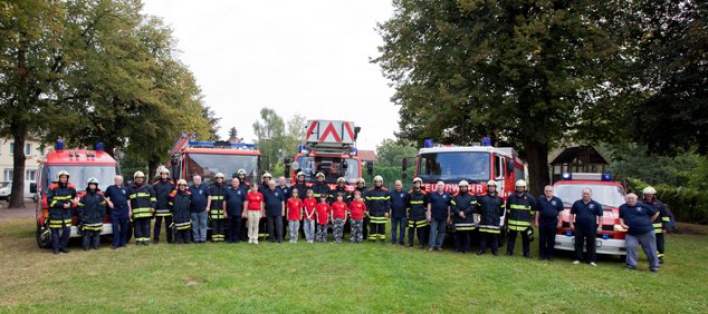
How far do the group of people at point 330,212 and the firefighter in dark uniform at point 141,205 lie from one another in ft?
0.07

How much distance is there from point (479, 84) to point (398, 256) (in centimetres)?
1140

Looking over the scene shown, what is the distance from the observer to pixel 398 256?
35.1 feet

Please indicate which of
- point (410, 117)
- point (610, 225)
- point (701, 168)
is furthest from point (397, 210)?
point (701, 168)

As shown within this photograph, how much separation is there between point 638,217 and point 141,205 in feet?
34.3

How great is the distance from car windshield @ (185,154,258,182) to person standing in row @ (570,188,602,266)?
7766 millimetres

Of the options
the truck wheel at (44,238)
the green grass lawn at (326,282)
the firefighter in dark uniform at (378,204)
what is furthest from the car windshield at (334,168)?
the truck wheel at (44,238)

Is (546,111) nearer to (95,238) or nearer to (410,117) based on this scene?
(410,117)

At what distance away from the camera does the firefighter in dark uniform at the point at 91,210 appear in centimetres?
1123

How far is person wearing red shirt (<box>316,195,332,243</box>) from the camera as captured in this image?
496 inches

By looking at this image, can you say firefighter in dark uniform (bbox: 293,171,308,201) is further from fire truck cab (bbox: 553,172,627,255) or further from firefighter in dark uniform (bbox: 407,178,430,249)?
fire truck cab (bbox: 553,172,627,255)

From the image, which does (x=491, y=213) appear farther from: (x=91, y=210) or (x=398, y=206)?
(x=91, y=210)

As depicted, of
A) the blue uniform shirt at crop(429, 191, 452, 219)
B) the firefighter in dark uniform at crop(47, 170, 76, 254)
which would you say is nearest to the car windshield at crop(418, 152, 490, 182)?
the blue uniform shirt at crop(429, 191, 452, 219)

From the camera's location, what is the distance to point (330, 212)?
12914 mm

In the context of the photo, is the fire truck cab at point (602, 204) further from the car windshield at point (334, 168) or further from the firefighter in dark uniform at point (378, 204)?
the car windshield at point (334, 168)
